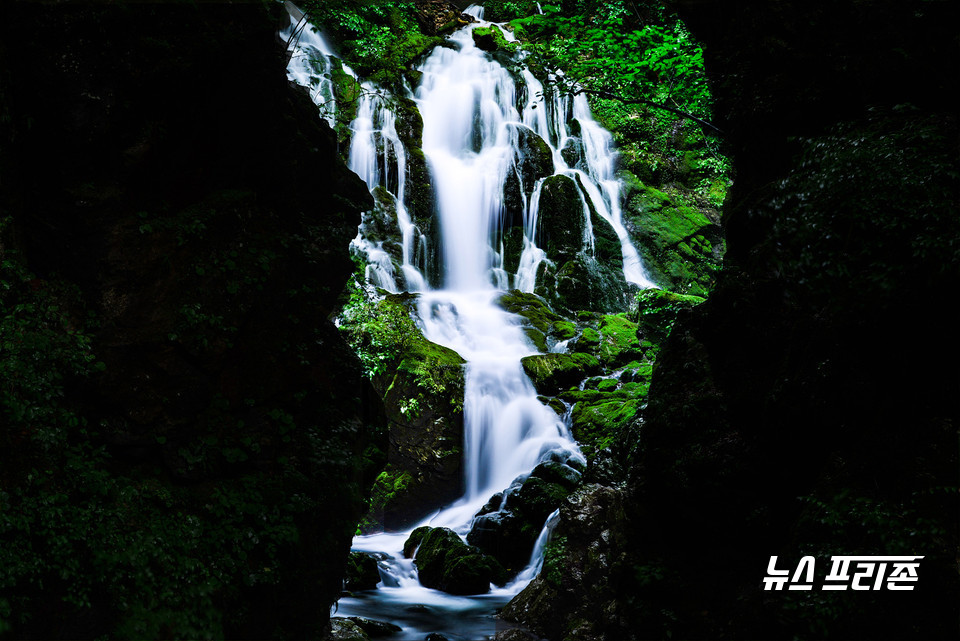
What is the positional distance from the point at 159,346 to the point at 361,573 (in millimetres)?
5900

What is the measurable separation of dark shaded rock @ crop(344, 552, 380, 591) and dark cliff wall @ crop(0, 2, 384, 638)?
372cm

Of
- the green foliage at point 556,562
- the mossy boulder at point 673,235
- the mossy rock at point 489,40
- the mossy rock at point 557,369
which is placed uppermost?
the mossy rock at point 489,40

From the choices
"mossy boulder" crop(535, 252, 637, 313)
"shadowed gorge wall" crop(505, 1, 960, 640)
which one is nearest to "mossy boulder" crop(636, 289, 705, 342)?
"mossy boulder" crop(535, 252, 637, 313)

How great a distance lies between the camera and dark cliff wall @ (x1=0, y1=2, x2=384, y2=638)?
443 cm

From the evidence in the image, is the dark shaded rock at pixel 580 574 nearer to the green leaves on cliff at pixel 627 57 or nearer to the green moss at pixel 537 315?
the green leaves on cliff at pixel 627 57

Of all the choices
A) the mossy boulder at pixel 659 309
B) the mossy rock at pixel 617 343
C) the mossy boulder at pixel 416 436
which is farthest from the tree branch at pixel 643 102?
the mossy rock at pixel 617 343

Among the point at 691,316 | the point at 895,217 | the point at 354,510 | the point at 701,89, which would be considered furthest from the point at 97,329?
the point at 701,89

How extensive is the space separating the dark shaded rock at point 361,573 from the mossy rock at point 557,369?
244 inches

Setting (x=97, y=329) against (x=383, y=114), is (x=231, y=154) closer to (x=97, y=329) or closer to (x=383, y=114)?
(x=97, y=329)

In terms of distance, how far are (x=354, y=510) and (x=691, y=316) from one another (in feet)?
13.8

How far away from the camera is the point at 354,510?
6.44 metres

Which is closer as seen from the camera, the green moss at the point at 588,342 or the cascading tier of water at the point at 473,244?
the cascading tier of water at the point at 473,244

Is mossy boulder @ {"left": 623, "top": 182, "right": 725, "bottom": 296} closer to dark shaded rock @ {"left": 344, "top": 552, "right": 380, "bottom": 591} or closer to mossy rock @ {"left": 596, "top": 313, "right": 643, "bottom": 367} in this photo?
mossy rock @ {"left": 596, "top": 313, "right": 643, "bottom": 367}

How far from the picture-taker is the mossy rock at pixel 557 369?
49.1 ft
